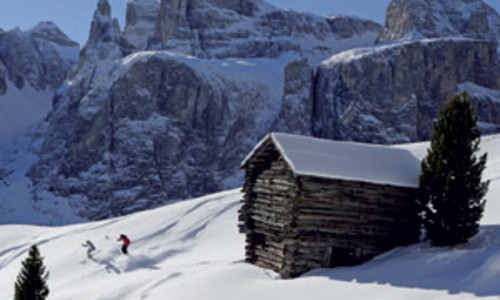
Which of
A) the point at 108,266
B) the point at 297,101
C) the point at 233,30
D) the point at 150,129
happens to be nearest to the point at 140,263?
the point at 108,266

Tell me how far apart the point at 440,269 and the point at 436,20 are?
129 meters

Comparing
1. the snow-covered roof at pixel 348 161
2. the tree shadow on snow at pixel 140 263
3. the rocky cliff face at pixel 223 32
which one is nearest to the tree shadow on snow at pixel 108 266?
the tree shadow on snow at pixel 140 263

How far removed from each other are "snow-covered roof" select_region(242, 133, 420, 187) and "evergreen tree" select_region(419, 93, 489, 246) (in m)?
1.68

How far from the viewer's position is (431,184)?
16234mm

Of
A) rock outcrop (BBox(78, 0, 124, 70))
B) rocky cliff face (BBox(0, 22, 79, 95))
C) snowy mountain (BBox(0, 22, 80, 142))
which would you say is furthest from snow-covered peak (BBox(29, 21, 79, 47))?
rock outcrop (BBox(78, 0, 124, 70))

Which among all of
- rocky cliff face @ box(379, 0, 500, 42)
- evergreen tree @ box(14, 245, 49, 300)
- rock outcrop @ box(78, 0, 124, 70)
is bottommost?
evergreen tree @ box(14, 245, 49, 300)

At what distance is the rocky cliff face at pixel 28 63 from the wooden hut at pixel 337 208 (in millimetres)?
137480

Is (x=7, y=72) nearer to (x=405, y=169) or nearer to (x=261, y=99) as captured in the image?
(x=261, y=99)

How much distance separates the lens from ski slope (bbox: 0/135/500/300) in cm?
1334

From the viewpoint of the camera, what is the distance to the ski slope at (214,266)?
13344 millimetres

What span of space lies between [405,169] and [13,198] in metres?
95.1

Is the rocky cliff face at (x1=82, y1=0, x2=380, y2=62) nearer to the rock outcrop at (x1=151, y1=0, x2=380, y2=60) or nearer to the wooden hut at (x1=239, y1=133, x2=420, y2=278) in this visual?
the rock outcrop at (x1=151, y1=0, x2=380, y2=60)

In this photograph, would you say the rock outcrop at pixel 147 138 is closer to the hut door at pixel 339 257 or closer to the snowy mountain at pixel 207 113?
the snowy mountain at pixel 207 113

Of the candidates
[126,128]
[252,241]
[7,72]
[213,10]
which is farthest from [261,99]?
[252,241]
